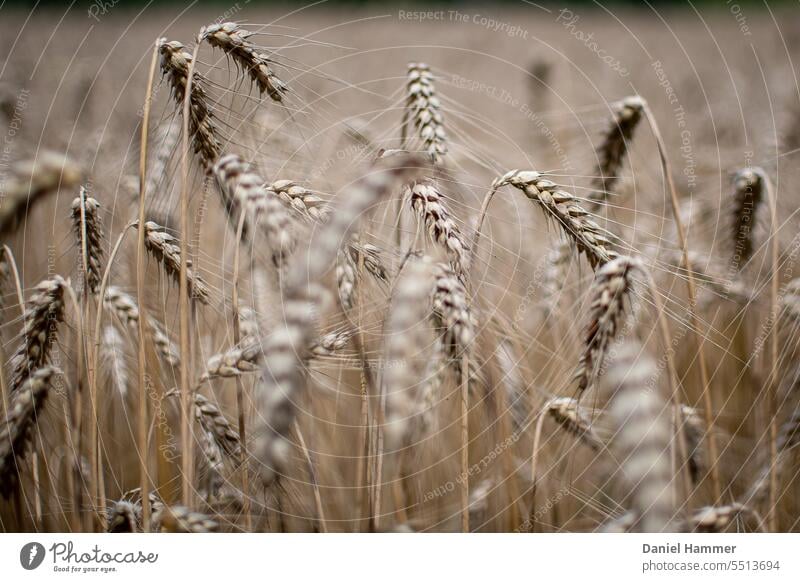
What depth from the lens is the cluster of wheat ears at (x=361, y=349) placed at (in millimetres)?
855

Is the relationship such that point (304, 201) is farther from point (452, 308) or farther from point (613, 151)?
point (613, 151)

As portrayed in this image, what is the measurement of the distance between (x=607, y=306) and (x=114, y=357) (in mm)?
1054

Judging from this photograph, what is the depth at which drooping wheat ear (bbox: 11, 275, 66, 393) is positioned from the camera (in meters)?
1.04

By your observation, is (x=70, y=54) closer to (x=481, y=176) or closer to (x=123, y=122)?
(x=123, y=122)

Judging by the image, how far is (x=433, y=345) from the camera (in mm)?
1006

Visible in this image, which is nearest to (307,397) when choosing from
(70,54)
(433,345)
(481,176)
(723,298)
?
(433,345)

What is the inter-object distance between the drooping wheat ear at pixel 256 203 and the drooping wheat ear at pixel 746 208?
112cm

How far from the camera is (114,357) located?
1169 millimetres

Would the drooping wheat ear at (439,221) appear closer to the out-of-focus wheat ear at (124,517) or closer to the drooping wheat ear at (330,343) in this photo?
the drooping wheat ear at (330,343)

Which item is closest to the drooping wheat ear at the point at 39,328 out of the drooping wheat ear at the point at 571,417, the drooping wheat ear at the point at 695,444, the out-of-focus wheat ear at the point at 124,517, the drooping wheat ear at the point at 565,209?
the out-of-focus wheat ear at the point at 124,517

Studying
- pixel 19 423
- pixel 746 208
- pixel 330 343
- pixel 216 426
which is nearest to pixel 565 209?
pixel 330 343

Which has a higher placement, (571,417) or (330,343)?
(330,343)

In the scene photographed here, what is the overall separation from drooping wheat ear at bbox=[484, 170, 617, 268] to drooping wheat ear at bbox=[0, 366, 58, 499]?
100cm
